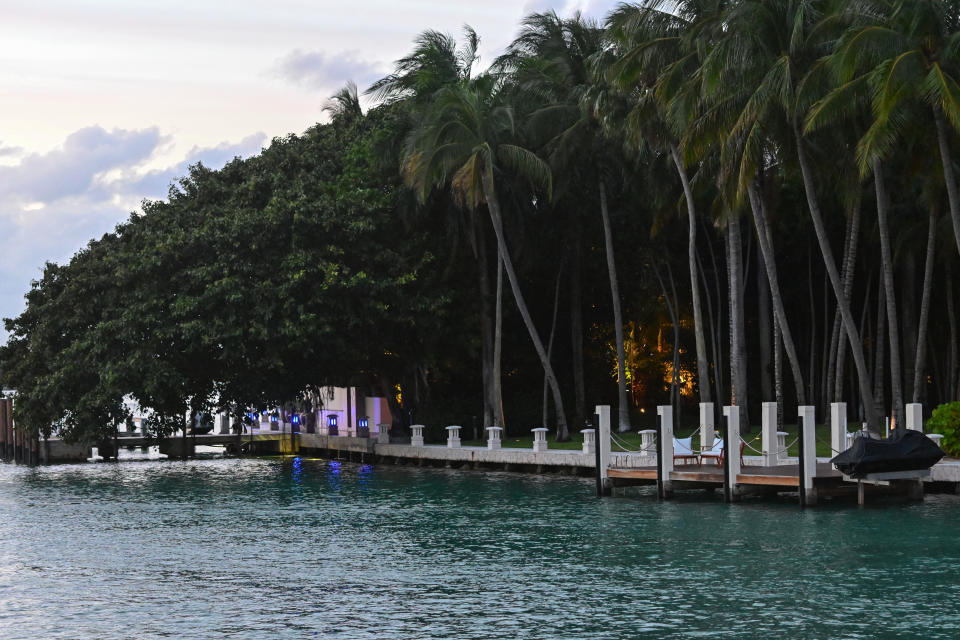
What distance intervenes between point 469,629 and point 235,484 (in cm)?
2942

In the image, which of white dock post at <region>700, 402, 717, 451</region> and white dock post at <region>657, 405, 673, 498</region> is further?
white dock post at <region>700, 402, 717, 451</region>

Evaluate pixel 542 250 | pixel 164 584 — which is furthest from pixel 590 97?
pixel 164 584

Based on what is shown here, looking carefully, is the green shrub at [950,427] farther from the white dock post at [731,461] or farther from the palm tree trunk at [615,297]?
the palm tree trunk at [615,297]

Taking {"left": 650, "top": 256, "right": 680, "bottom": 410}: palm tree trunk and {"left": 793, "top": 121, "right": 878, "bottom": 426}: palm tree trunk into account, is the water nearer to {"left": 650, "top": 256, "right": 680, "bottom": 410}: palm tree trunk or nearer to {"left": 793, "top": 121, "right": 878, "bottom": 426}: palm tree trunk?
{"left": 793, "top": 121, "right": 878, "bottom": 426}: palm tree trunk

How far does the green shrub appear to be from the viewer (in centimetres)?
3369

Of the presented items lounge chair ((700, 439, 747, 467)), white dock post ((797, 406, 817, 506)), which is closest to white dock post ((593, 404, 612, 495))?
lounge chair ((700, 439, 747, 467))

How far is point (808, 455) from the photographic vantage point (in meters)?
29.9

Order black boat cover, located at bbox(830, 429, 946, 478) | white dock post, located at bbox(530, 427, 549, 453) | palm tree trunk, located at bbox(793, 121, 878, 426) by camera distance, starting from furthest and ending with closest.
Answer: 1. white dock post, located at bbox(530, 427, 549, 453)
2. palm tree trunk, located at bbox(793, 121, 878, 426)
3. black boat cover, located at bbox(830, 429, 946, 478)

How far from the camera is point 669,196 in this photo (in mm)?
51438

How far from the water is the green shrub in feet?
7.72

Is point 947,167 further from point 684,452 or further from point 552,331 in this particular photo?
point 552,331

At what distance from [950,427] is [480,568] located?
15.9m

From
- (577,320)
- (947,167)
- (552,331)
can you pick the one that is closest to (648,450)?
(947,167)

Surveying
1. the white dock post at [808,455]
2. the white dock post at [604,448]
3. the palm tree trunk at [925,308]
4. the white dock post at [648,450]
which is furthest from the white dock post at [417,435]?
the white dock post at [808,455]
